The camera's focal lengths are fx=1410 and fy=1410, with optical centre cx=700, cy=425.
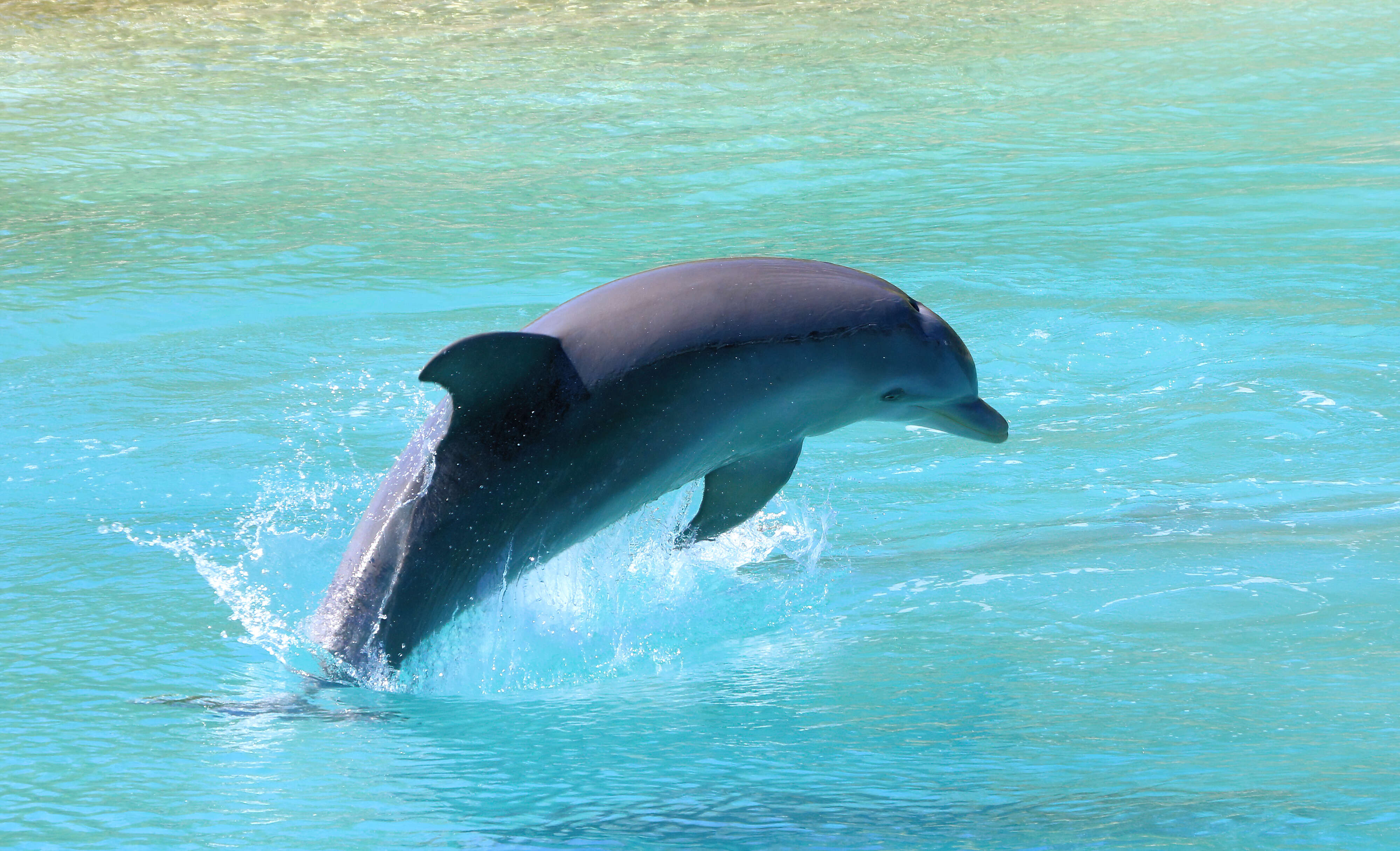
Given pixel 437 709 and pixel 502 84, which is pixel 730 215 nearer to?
pixel 502 84

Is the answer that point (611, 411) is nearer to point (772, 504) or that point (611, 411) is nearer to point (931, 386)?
point (931, 386)

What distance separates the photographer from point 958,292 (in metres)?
10.5

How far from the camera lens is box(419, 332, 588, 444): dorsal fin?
431cm

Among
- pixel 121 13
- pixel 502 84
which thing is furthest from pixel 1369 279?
pixel 121 13

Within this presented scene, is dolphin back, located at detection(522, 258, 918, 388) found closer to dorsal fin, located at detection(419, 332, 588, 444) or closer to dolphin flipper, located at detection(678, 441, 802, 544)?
dorsal fin, located at detection(419, 332, 588, 444)

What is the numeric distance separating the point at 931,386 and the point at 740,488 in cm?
83

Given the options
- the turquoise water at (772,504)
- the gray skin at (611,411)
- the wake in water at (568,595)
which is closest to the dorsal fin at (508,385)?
the gray skin at (611,411)

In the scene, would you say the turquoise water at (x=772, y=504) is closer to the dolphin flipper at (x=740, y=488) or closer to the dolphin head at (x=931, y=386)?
the dolphin flipper at (x=740, y=488)

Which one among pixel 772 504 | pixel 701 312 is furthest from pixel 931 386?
pixel 772 504

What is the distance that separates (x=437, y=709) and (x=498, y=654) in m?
0.50

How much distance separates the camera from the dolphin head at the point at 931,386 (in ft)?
17.0

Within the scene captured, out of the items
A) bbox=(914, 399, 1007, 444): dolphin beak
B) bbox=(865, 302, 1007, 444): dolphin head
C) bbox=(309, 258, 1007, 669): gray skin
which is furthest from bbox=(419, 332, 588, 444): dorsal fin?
bbox=(914, 399, 1007, 444): dolphin beak

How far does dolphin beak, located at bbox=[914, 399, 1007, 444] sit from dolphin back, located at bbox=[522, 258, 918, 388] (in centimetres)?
68

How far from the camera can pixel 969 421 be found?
559 cm
